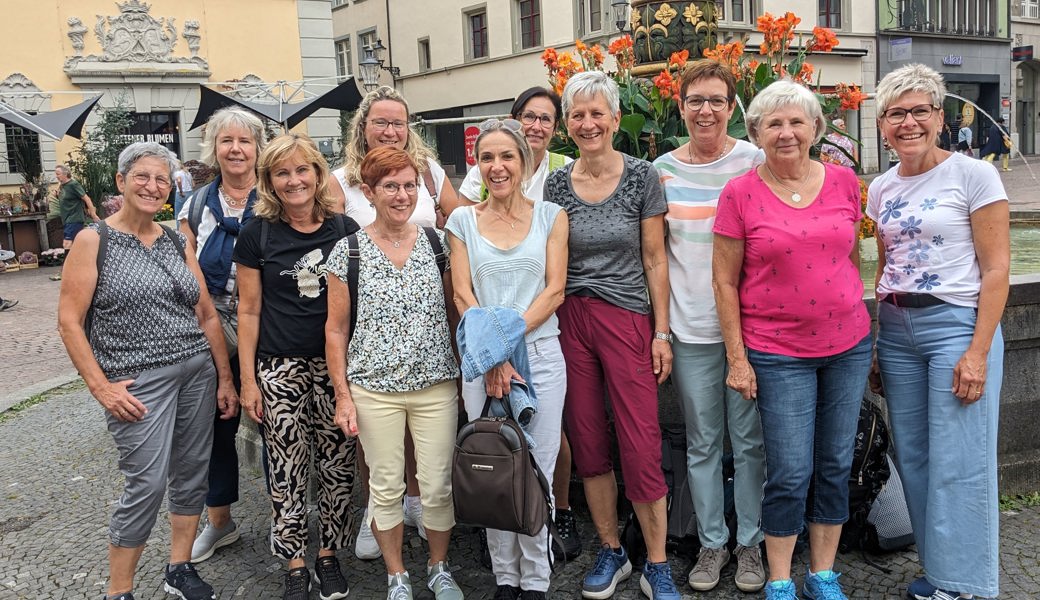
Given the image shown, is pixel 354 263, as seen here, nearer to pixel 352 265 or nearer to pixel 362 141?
pixel 352 265

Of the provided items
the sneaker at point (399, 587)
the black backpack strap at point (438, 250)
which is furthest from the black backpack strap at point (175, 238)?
the sneaker at point (399, 587)

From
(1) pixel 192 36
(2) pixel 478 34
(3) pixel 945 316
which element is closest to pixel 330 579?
(3) pixel 945 316

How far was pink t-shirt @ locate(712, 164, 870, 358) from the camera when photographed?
294 centimetres

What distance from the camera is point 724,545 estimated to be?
3.51m

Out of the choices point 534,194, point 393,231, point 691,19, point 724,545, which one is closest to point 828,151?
point 691,19

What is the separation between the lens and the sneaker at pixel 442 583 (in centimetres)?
335

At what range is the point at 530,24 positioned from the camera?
26.9 m

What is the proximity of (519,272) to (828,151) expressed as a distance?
301 centimetres

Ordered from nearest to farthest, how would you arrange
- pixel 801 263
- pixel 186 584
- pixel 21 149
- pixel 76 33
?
pixel 801 263, pixel 186 584, pixel 21 149, pixel 76 33

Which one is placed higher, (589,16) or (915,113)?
(589,16)

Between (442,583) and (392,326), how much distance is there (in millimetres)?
1056

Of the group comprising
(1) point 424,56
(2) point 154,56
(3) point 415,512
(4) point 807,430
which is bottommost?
(3) point 415,512

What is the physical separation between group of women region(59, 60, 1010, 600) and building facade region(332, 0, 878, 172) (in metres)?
20.7

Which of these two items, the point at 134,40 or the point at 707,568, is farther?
the point at 134,40
